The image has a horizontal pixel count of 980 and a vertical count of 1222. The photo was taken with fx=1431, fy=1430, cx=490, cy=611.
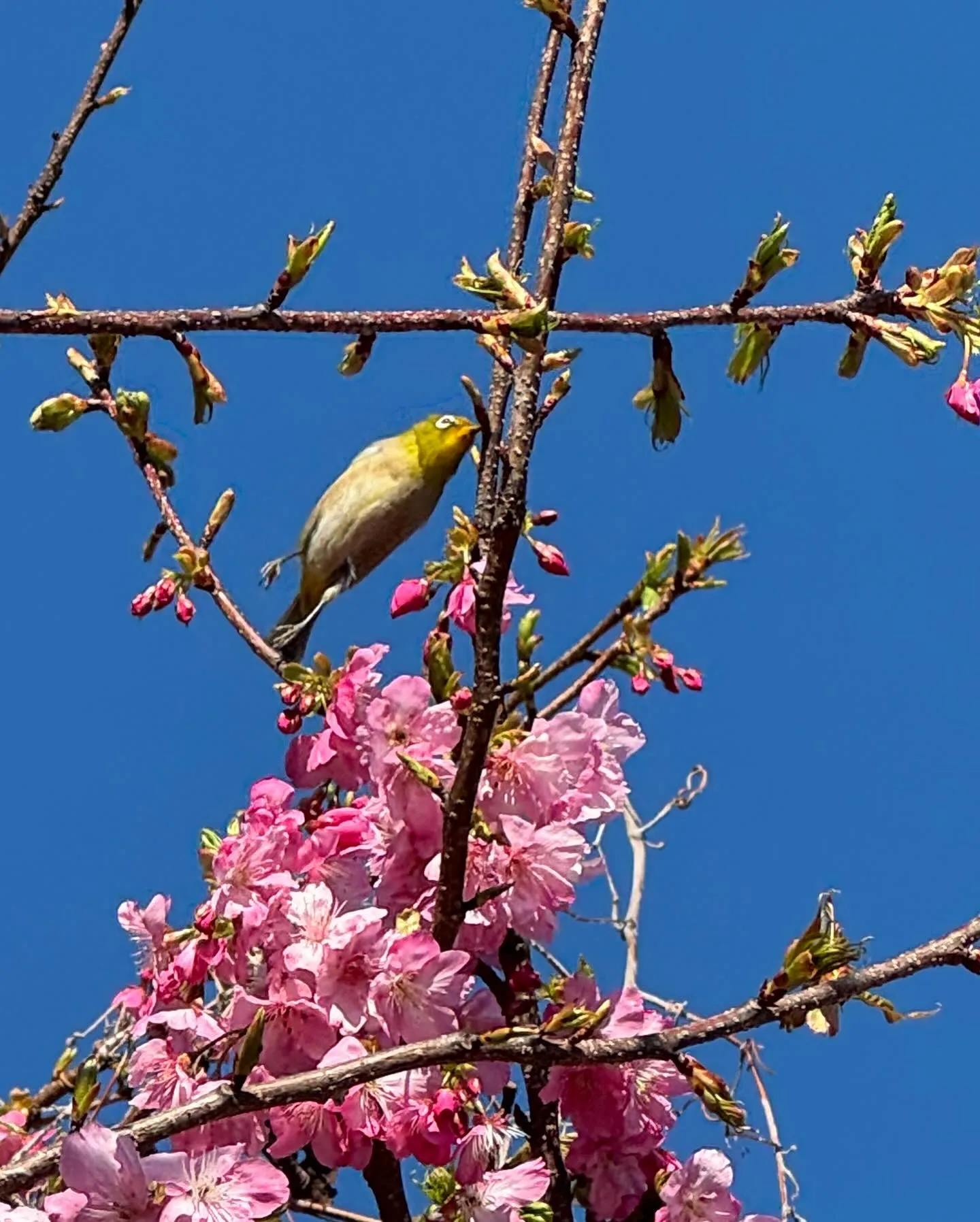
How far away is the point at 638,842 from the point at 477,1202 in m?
2.24

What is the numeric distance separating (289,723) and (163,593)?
17.0 inches

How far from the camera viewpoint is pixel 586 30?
5.92 ft

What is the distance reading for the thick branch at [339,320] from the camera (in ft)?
4.99

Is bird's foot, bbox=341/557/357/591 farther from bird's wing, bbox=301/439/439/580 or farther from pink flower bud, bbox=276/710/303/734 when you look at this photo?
pink flower bud, bbox=276/710/303/734

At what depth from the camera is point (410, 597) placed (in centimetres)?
209

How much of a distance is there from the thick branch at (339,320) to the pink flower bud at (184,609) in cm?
88

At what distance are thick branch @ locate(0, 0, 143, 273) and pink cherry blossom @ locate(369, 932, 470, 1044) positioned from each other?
3.21 feet

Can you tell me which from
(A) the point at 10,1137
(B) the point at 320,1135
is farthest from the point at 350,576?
(B) the point at 320,1135

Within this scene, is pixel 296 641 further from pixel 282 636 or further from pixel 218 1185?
pixel 218 1185

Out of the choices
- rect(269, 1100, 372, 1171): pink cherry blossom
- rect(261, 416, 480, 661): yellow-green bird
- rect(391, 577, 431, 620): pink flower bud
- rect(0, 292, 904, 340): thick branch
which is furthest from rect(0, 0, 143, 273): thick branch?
rect(261, 416, 480, 661): yellow-green bird

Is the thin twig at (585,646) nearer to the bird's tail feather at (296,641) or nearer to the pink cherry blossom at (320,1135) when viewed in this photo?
the pink cherry blossom at (320,1135)

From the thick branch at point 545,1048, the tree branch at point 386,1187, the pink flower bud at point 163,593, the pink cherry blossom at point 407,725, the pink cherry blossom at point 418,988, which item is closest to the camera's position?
the thick branch at point 545,1048

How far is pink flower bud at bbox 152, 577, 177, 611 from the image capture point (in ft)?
7.93

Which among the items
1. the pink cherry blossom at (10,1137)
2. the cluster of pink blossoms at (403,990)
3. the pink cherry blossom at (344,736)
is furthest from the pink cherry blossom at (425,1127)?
the pink cherry blossom at (10,1137)
